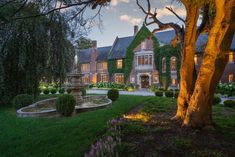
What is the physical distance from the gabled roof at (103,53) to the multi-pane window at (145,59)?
7498 millimetres

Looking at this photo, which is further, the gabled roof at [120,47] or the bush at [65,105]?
the gabled roof at [120,47]

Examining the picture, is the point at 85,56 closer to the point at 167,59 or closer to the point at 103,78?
the point at 103,78

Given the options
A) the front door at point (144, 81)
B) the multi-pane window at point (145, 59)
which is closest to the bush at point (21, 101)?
the multi-pane window at point (145, 59)

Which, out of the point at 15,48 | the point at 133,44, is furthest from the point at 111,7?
the point at 133,44

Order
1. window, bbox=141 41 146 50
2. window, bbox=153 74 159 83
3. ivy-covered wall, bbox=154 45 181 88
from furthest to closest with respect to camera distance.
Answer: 1. window, bbox=141 41 146 50
2. window, bbox=153 74 159 83
3. ivy-covered wall, bbox=154 45 181 88

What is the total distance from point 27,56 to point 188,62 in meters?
10.3

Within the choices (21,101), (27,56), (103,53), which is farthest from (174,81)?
(21,101)

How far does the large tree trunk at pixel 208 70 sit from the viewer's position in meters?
5.81

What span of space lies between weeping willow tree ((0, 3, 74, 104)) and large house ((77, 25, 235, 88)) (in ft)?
49.0

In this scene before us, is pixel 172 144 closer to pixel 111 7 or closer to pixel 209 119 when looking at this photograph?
pixel 209 119

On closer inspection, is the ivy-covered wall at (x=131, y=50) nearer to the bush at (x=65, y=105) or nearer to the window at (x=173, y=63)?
the window at (x=173, y=63)

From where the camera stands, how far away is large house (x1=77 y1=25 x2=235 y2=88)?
33094mm

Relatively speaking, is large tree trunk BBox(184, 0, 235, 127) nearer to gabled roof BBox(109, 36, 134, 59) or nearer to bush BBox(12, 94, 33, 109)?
bush BBox(12, 94, 33, 109)

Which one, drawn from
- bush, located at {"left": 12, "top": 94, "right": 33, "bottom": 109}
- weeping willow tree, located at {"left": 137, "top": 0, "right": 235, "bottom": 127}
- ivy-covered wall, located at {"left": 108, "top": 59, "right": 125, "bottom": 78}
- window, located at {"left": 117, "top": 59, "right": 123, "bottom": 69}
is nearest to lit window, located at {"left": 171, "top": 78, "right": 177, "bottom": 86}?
ivy-covered wall, located at {"left": 108, "top": 59, "right": 125, "bottom": 78}
